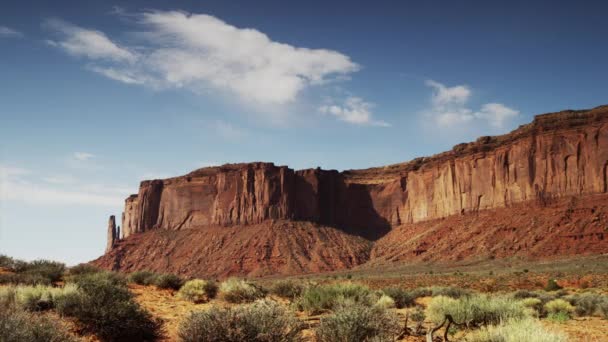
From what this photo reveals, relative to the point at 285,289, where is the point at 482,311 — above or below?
above

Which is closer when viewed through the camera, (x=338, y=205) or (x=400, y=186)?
(x=400, y=186)

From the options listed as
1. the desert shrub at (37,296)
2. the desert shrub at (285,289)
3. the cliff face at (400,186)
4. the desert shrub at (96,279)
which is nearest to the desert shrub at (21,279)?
the desert shrub at (96,279)

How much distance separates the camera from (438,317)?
10.8 metres

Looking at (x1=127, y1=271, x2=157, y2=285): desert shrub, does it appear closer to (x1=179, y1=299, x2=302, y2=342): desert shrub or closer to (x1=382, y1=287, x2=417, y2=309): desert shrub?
(x1=382, y1=287, x2=417, y2=309): desert shrub

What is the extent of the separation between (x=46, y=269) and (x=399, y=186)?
9340 centimetres

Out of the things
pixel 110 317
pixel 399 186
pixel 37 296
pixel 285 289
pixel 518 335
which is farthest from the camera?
pixel 399 186

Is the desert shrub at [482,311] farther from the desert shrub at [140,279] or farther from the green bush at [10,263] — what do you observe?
the green bush at [10,263]

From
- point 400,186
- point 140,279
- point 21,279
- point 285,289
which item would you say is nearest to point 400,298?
point 285,289

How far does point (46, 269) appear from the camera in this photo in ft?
57.0

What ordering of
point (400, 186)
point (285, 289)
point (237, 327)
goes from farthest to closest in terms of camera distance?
point (400, 186)
point (285, 289)
point (237, 327)

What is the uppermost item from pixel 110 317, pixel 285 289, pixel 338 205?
pixel 338 205

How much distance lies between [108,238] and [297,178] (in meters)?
56.5

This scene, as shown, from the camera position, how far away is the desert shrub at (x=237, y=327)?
6574 mm

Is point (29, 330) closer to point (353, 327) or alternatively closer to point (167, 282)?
point (353, 327)
